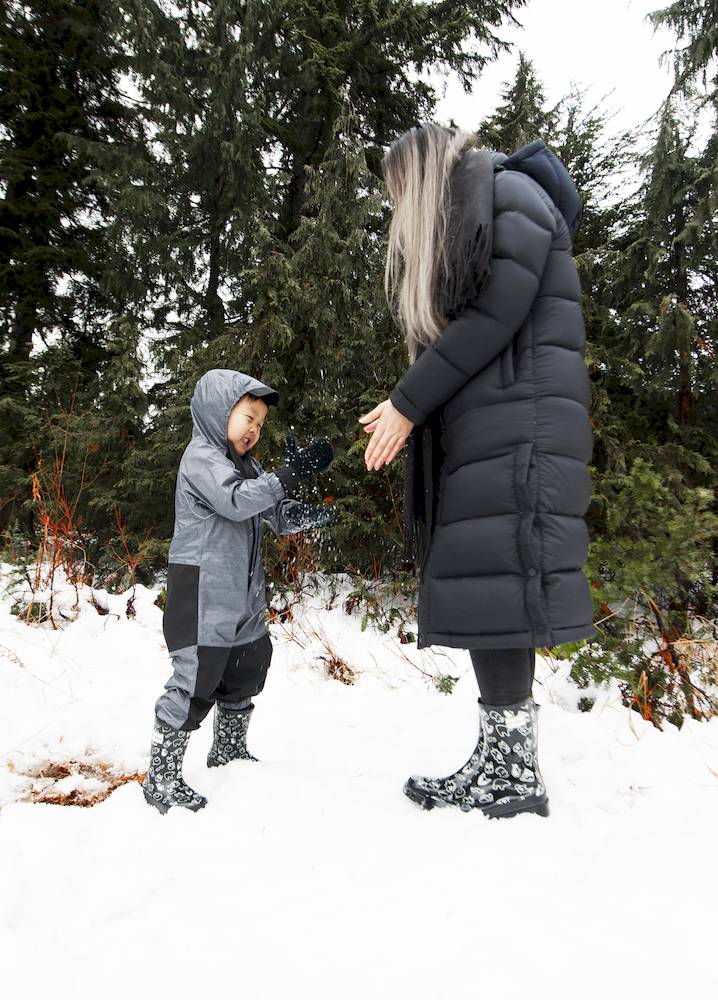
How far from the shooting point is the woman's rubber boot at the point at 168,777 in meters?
2.06

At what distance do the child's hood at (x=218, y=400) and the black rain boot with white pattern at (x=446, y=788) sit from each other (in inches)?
53.3

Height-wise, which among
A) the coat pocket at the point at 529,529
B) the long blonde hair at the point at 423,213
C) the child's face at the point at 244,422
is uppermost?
the long blonde hair at the point at 423,213

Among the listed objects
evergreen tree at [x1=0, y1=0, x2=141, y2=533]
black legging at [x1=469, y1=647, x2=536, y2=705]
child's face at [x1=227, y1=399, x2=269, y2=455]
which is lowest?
black legging at [x1=469, y1=647, x2=536, y2=705]

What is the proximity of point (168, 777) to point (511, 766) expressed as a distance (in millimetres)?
1114

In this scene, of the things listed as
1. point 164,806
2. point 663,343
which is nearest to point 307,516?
point 164,806

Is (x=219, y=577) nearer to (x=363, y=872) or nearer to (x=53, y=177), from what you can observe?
(x=363, y=872)

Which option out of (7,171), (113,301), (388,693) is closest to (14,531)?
(113,301)

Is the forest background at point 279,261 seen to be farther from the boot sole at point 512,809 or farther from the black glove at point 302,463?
the black glove at point 302,463

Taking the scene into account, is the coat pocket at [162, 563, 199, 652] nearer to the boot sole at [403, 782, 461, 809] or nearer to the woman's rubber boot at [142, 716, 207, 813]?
the woman's rubber boot at [142, 716, 207, 813]

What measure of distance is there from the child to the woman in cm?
48

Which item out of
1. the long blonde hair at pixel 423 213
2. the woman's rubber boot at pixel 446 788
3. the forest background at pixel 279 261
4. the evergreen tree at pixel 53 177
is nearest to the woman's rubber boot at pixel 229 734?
the woman's rubber boot at pixel 446 788

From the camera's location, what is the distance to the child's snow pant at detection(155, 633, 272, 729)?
212cm

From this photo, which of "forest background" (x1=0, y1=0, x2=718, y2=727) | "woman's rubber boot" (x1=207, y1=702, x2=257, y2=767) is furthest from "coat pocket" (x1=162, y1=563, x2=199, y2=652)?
"forest background" (x1=0, y1=0, x2=718, y2=727)

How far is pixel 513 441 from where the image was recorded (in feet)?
5.95
